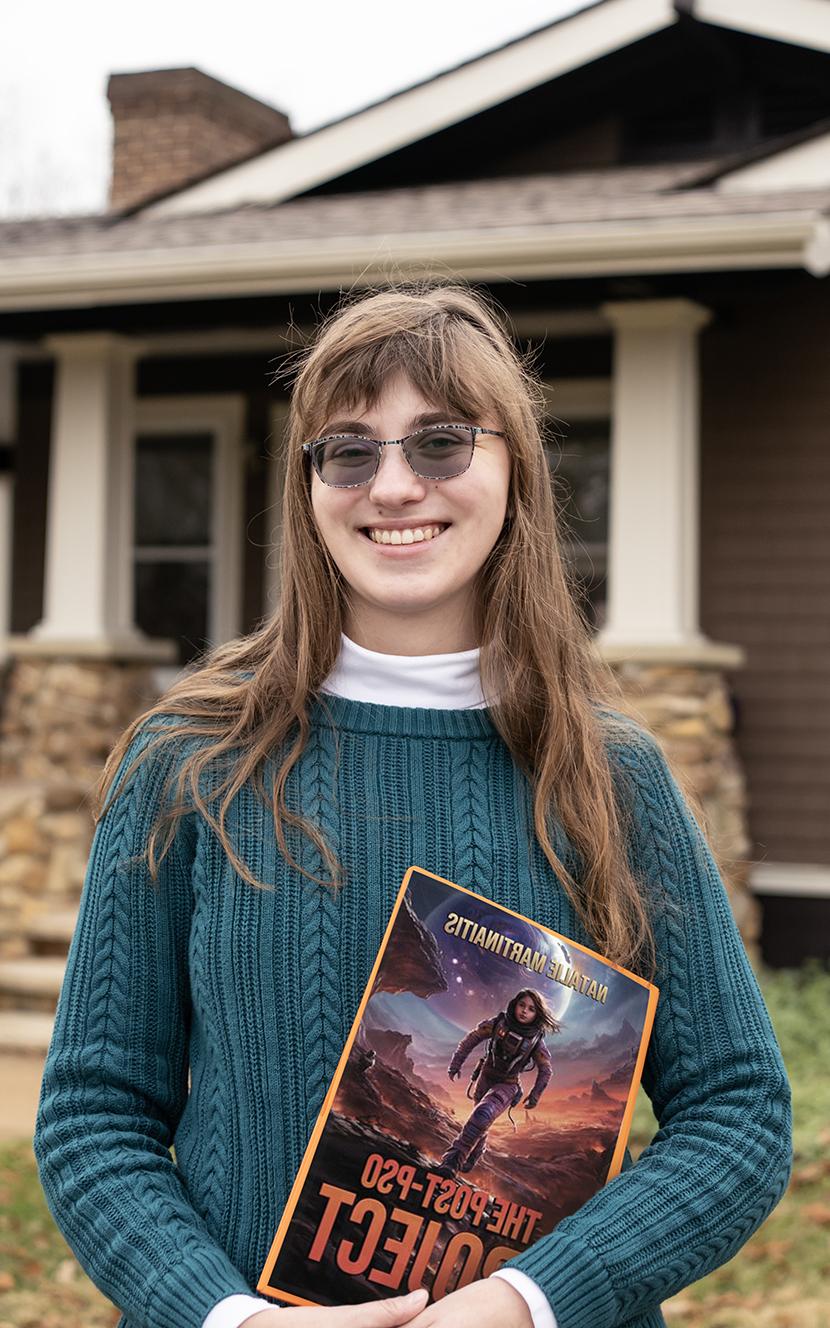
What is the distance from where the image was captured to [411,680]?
1662mm

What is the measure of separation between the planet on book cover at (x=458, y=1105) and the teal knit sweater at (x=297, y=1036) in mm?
52

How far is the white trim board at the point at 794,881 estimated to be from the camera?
7.20 m

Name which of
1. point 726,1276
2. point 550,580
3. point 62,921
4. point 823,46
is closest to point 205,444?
point 62,921

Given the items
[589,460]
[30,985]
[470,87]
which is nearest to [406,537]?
[30,985]

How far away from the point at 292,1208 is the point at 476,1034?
9.3 inches

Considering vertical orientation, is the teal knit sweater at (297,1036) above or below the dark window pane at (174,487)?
below

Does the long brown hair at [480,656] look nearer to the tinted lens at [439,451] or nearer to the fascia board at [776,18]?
the tinted lens at [439,451]

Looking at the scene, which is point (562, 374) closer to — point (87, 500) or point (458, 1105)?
point (87, 500)

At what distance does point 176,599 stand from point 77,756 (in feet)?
6.24

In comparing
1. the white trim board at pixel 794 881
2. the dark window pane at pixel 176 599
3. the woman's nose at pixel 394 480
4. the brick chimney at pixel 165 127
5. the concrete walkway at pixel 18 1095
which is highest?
the brick chimney at pixel 165 127

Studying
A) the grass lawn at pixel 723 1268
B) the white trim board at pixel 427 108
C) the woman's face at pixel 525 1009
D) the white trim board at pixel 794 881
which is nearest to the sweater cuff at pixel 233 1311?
the woman's face at pixel 525 1009

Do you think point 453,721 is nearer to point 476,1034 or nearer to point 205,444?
point 476,1034

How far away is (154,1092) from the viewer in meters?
1.55

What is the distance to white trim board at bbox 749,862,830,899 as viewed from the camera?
Result: 720 centimetres
